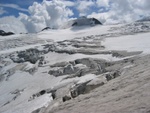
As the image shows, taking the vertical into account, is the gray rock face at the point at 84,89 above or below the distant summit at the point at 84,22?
below

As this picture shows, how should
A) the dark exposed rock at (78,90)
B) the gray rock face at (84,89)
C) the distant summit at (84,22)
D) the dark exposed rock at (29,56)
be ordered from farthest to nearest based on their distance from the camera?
the distant summit at (84,22) → the dark exposed rock at (29,56) → the dark exposed rock at (78,90) → the gray rock face at (84,89)

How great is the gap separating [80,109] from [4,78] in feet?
63.9

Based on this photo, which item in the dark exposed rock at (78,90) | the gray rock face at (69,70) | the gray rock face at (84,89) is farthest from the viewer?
the gray rock face at (69,70)

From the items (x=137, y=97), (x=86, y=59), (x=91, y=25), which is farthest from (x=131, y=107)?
(x=91, y=25)

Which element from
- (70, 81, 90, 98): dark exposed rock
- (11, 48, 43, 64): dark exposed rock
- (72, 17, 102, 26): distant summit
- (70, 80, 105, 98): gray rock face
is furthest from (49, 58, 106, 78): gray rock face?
(72, 17, 102, 26): distant summit

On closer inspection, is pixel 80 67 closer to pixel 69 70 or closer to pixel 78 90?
pixel 69 70

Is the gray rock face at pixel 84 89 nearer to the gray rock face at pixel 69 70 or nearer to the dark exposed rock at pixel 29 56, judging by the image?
the gray rock face at pixel 69 70

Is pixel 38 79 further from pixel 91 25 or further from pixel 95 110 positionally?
pixel 91 25

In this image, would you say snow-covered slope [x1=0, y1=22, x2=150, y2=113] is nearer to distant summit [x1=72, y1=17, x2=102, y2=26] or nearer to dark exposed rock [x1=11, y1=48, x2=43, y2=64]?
dark exposed rock [x1=11, y1=48, x2=43, y2=64]

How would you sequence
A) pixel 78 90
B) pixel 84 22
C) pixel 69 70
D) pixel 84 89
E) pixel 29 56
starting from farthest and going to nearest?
pixel 84 22 < pixel 29 56 < pixel 69 70 < pixel 78 90 < pixel 84 89

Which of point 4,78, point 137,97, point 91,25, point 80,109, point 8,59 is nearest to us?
point 137,97

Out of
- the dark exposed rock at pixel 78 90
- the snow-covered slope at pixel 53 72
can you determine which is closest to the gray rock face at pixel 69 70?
the snow-covered slope at pixel 53 72

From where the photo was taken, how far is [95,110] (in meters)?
7.38

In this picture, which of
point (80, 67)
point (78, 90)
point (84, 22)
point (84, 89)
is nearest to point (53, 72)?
point (80, 67)
